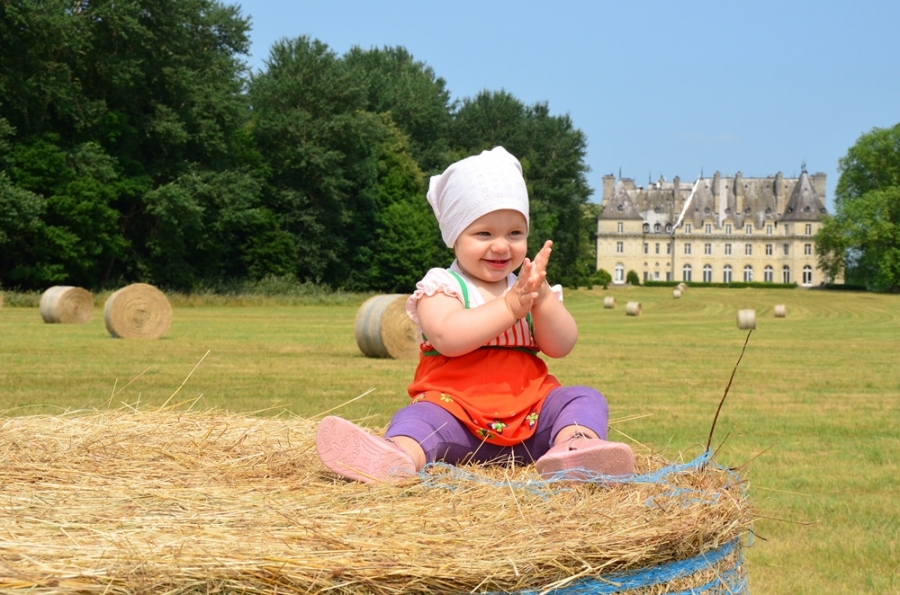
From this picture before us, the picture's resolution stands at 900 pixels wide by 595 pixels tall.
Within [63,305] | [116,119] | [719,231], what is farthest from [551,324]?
[719,231]

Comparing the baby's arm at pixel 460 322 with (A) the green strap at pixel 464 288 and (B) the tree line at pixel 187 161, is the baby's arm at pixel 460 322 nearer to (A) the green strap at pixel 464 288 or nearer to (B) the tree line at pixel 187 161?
(A) the green strap at pixel 464 288

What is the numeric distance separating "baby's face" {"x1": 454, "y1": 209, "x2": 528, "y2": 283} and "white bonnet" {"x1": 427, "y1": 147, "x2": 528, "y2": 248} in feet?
0.12

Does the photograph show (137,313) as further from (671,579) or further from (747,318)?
(671,579)

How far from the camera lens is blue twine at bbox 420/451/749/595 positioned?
2.36 metres

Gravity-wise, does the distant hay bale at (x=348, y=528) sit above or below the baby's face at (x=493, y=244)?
below

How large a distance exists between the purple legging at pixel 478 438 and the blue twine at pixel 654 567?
24 cm

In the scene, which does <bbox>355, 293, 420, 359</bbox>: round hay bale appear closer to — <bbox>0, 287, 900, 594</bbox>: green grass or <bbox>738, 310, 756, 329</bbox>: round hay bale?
<bbox>0, 287, 900, 594</bbox>: green grass

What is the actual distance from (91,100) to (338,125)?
12522mm

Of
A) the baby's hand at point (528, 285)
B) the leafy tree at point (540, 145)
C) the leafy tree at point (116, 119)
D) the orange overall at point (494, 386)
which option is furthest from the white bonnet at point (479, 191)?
the leafy tree at point (540, 145)

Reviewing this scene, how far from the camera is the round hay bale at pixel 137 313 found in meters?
22.5

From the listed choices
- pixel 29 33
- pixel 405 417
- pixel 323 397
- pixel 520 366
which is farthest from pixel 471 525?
pixel 29 33

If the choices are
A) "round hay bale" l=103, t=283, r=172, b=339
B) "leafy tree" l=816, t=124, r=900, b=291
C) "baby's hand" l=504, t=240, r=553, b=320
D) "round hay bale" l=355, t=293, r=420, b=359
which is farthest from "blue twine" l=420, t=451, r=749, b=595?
"leafy tree" l=816, t=124, r=900, b=291

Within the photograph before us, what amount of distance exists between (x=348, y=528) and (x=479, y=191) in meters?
1.71

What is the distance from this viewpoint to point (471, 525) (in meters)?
2.53
